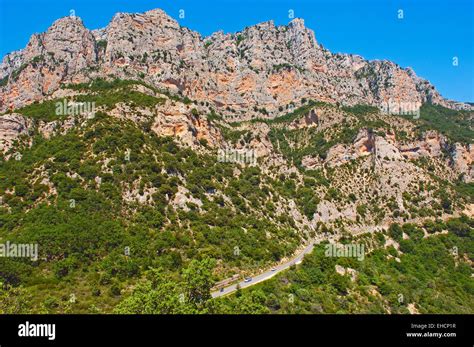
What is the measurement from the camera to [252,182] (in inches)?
3152

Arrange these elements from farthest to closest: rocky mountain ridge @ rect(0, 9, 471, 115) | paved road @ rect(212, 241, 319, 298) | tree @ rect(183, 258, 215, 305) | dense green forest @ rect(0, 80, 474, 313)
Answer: rocky mountain ridge @ rect(0, 9, 471, 115) < paved road @ rect(212, 241, 319, 298) < dense green forest @ rect(0, 80, 474, 313) < tree @ rect(183, 258, 215, 305)

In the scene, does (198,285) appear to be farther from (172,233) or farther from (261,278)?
(172,233)

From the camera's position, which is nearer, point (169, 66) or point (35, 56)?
point (35, 56)

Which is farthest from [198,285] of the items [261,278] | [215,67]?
[215,67]

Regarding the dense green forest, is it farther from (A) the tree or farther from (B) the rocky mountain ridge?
(B) the rocky mountain ridge

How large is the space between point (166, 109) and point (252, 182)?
27245 millimetres

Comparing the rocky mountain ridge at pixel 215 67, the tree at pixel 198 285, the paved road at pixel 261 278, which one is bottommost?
the paved road at pixel 261 278

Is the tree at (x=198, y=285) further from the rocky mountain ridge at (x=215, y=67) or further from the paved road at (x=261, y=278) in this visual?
the rocky mountain ridge at (x=215, y=67)

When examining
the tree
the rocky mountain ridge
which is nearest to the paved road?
the tree

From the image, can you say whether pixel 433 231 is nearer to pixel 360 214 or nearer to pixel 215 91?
pixel 360 214

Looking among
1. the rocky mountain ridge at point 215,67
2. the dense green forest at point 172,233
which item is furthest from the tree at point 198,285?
the rocky mountain ridge at point 215,67

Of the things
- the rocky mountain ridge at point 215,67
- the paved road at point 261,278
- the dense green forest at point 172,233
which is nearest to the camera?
the dense green forest at point 172,233

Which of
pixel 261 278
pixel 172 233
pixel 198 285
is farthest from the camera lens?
pixel 172 233
